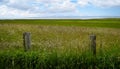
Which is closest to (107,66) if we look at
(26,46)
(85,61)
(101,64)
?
(101,64)

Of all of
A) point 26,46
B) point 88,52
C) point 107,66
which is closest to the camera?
point 107,66

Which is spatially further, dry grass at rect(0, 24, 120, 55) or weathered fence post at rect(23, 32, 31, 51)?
dry grass at rect(0, 24, 120, 55)

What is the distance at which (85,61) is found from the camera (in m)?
10.1

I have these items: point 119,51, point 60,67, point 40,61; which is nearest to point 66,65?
point 60,67

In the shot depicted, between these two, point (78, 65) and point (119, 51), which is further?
point (119, 51)

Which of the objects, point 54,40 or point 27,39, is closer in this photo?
point 27,39

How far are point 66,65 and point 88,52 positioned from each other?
1122 millimetres

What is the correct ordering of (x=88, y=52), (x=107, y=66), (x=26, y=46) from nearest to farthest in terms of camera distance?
(x=107, y=66) < (x=88, y=52) < (x=26, y=46)

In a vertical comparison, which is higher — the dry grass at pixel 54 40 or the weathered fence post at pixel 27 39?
the weathered fence post at pixel 27 39

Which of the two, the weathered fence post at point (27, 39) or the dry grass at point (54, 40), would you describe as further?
the dry grass at point (54, 40)

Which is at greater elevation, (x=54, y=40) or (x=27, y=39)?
(x=27, y=39)

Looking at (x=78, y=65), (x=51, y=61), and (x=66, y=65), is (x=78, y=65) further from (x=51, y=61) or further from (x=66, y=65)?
(x=51, y=61)

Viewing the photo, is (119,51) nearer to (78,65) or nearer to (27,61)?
(78,65)

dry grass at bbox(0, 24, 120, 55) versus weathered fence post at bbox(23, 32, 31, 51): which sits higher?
weathered fence post at bbox(23, 32, 31, 51)
